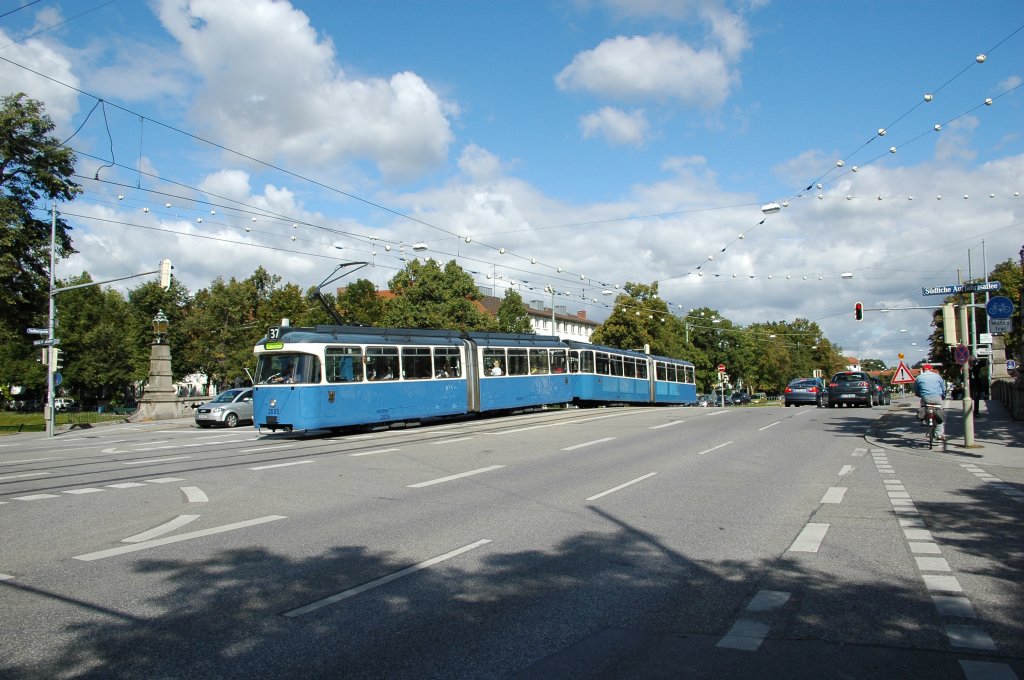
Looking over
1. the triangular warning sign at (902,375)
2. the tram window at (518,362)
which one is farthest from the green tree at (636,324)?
the triangular warning sign at (902,375)

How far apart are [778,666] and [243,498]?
25.9 ft

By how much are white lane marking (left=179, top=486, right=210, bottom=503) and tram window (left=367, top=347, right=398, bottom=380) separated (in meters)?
11.4

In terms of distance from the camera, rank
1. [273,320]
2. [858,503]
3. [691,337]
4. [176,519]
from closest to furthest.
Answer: [176,519], [858,503], [273,320], [691,337]

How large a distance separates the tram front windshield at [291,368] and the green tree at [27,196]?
1867 cm

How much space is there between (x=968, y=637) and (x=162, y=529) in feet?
24.1

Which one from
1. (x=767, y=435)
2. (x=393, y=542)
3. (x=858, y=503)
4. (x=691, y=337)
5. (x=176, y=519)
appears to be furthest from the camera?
(x=691, y=337)

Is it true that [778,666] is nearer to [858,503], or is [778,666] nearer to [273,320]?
[858,503]

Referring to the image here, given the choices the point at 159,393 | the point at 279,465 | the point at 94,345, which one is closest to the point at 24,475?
the point at 279,465

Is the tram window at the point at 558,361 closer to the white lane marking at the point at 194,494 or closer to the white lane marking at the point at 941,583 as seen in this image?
the white lane marking at the point at 194,494

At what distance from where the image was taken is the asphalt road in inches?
177

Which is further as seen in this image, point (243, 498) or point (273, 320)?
point (273, 320)

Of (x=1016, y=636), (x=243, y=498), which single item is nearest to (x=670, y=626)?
(x=1016, y=636)

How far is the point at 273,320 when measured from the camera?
224 feet

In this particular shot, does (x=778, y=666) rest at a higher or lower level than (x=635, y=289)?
lower
